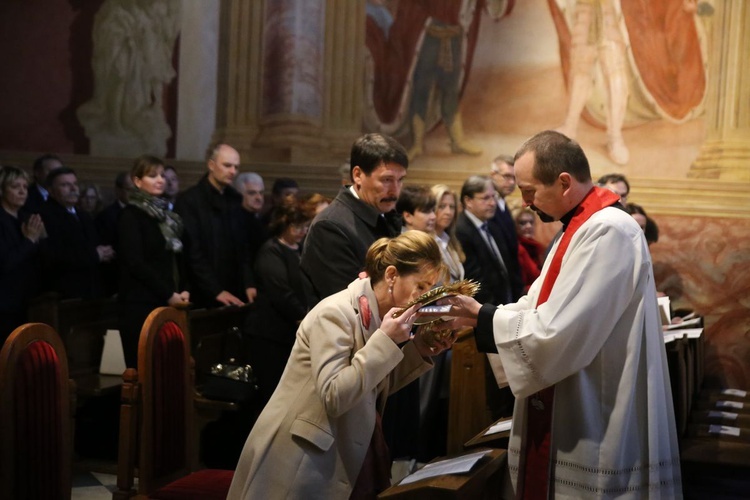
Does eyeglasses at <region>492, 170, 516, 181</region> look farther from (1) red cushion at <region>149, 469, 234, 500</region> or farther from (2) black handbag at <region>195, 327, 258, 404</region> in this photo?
(1) red cushion at <region>149, 469, 234, 500</region>

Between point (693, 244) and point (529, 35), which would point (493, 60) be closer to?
point (529, 35)

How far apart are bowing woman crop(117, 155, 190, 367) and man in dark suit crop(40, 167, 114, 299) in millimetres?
1016

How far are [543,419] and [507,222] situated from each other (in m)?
4.01

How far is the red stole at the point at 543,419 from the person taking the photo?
10.3 ft

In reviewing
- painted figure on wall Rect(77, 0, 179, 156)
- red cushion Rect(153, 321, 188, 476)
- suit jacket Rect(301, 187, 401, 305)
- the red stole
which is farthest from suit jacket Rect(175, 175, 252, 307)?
the red stole

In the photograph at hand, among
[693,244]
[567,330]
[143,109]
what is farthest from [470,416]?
[143,109]

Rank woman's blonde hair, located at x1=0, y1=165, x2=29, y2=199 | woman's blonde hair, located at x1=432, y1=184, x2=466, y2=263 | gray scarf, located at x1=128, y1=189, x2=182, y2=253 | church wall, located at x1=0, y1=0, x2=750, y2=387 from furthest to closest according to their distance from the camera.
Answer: church wall, located at x1=0, y1=0, x2=750, y2=387 < woman's blonde hair, located at x1=432, y1=184, x2=466, y2=263 < woman's blonde hair, located at x1=0, y1=165, x2=29, y2=199 < gray scarf, located at x1=128, y1=189, x2=182, y2=253

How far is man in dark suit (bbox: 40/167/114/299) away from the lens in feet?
21.9

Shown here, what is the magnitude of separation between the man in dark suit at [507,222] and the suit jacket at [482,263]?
1.08 feet

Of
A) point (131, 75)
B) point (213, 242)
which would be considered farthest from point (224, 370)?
point (131, 75)

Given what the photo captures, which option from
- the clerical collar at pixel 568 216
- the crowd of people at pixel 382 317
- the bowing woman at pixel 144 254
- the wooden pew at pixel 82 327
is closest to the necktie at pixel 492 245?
the crowd of people at pixel 382 317

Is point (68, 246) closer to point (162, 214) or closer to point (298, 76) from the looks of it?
point (162, 214)

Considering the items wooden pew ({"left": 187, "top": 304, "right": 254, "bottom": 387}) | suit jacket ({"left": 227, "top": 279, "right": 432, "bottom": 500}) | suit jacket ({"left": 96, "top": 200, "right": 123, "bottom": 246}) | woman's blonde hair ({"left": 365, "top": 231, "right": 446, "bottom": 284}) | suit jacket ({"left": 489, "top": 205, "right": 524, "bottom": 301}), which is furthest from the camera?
suit jacket ({"left": 96, "top": 200, "right": 123, "bottom": 246})

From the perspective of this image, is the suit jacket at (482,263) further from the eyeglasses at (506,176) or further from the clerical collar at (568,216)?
the clerical collar at (568,216)
